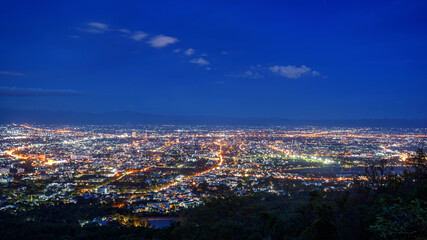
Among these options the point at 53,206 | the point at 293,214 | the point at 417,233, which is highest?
the point at 417,233

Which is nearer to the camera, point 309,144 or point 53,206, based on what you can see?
point 53,206

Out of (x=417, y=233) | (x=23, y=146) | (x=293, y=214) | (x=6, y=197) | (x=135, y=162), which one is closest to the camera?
(x=417, y=233)

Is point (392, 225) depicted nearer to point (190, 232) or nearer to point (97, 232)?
point (190, 232)

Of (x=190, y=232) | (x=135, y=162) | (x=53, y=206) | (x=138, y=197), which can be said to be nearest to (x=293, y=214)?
(x=190, y=232)

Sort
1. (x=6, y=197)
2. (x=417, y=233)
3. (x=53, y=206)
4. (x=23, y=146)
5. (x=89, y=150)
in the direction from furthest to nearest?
(x=23, y=146)
(x=89, y=150)
(x=6, y=197)
(x=53, y=206)
(x=417, y=233)

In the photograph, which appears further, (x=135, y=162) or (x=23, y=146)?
(x=23, y=146)

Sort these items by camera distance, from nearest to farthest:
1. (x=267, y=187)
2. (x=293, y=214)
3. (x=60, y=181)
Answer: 1. (x=293, y=214)
2. (x=267, y=187)
3. (x=60, y=181)

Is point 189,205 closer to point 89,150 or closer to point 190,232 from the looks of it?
point 190,232

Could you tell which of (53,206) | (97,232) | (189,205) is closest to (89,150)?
(53,206)

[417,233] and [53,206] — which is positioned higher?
→ [417,233]
